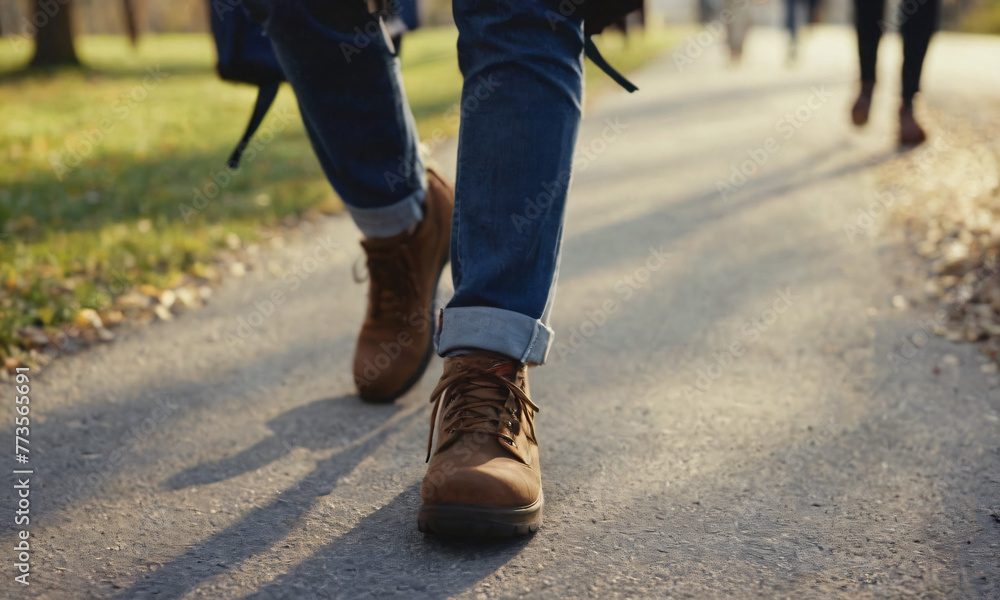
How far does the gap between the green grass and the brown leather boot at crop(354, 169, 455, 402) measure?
1132mm

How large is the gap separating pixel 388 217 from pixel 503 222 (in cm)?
56

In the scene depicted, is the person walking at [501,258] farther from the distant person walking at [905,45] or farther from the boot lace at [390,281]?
the distant person walking at [905,45]

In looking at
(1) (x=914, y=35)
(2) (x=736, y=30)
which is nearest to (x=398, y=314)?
(1) (x=914, y=35)

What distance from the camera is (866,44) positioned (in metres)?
4.84

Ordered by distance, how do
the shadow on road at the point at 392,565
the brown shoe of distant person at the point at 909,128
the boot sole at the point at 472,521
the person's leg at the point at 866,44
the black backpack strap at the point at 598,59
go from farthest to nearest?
the brown shoe of distant person at the point at 909,128 → the person's leg at the point at 866,44 → the black backpack strap at the point at 598,59 → the boot sole at the point at 472,521 → the shadow on road at the point at 392,565

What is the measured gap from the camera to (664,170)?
487 cm

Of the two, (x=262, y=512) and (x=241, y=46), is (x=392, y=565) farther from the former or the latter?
(x=241, y=46)

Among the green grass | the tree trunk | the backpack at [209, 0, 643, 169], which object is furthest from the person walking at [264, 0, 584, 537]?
the tree trunk

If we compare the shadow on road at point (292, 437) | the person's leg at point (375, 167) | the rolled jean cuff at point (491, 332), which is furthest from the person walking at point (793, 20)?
the rolled jean cuff at point (491, 332)

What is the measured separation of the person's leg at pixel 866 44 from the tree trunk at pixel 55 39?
→ 9.98 metres

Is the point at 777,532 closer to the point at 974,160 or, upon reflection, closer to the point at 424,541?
the point at 424,541

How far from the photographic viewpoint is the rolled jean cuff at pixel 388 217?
194 centimetres

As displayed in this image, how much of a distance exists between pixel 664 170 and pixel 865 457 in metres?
3.37

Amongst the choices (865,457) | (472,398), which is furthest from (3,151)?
(865,457)
